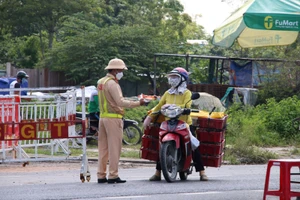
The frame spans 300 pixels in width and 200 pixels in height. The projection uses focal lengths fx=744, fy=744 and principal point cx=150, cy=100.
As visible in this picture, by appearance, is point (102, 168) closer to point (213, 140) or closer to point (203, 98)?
point (213, 140)

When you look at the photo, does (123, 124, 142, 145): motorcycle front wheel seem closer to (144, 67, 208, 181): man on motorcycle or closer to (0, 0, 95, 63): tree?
(144, 67, 208, 181): man on motorcycle

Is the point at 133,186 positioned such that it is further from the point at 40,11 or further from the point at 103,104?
the point at 40,11

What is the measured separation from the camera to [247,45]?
1248 cm

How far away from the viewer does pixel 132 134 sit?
1984 cm

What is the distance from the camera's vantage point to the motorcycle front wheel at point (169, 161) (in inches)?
443

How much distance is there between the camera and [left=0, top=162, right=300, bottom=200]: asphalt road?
998cm

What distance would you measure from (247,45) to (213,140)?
1.72 meters

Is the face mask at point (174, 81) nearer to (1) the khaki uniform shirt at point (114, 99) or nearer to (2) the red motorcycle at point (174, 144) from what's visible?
(2) the red motorcycle at point (174, 144)

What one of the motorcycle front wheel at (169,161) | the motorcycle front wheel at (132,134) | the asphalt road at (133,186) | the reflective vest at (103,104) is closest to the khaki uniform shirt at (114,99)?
the reflective vest at (103,104)

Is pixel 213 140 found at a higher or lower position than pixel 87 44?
lower

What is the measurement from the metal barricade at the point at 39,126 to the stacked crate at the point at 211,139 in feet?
6.33

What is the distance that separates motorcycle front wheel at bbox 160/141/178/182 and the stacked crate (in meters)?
0.75

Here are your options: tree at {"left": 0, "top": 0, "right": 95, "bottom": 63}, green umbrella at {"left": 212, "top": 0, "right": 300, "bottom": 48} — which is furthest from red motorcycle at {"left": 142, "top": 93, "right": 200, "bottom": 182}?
tree at {"left": 0, "top": 0, "right": 95, "bottom": 63}

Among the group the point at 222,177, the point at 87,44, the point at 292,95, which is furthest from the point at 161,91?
the point at 222,177
